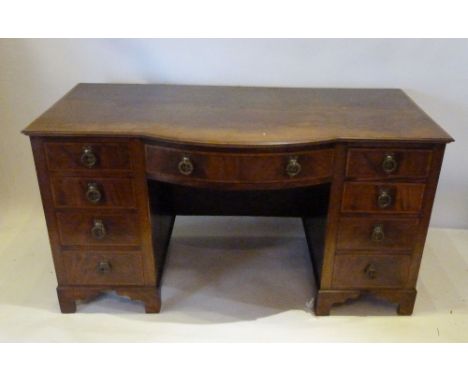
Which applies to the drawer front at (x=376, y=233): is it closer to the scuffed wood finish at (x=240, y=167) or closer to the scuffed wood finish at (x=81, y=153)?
the scuffed wood finish at (x=240, y=167)

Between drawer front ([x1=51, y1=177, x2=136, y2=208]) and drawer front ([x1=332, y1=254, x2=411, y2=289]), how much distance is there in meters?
0.73

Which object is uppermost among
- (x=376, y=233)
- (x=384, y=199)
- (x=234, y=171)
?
(x=234, y=171)

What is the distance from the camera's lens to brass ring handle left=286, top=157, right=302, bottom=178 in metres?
1.20

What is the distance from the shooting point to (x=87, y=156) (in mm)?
1246

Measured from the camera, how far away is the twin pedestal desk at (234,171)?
121 centimetres

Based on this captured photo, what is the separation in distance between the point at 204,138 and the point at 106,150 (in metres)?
0.30

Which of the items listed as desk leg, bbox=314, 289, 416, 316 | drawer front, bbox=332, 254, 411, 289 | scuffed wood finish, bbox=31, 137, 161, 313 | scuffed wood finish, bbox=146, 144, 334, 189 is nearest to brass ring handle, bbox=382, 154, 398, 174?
scuffed wood finish, bbox=146, 144, 334, 189

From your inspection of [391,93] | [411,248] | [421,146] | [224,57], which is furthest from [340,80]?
[411,248]

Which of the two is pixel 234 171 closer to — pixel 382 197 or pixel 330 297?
Answer: pixel 382 197

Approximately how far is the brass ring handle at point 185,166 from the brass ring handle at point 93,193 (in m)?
0.28

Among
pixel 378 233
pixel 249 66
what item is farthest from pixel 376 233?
pixel 249 66

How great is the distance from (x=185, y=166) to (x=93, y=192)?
31 centimetres

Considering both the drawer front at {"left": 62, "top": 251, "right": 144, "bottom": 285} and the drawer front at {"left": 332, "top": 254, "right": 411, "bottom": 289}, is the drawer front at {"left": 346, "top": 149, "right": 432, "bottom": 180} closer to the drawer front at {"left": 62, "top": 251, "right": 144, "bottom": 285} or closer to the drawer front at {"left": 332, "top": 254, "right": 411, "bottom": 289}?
the drawer front at {"left": 332, "top": 254, "right": 411, "bottom": 289}

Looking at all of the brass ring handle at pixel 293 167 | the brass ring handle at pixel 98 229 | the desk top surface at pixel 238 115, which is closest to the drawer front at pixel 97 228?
the brass ring handle at pixel 98 229
